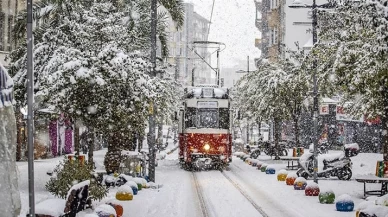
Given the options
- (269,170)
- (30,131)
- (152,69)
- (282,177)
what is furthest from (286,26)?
(30,131)

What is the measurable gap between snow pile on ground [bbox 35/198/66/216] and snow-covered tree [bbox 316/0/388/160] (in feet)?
21.1

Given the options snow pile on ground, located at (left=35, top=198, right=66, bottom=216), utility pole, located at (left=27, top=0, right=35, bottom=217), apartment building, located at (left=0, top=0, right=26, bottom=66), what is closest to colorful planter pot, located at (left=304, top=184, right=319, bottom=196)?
snow pile on ground, located at (left=35, top=198, right=66, bottom=216)

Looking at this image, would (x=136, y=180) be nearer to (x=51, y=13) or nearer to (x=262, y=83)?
(x=51, y=13)

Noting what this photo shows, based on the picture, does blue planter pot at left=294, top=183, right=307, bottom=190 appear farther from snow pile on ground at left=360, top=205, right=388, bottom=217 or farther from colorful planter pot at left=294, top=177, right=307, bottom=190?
snow pile on ground at left=360, top=205, right=388, bottom=217

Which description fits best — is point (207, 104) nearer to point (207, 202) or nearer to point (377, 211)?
point (207, 202)

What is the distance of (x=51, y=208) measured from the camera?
9.68m

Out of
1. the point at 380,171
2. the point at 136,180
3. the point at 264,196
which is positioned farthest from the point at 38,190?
the point at 380,171

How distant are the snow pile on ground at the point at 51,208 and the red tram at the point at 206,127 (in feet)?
58.5

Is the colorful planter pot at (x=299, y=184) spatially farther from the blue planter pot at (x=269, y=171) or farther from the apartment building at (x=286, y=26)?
the apartment building at (x=286, y=26)

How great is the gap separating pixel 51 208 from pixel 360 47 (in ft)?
27.5

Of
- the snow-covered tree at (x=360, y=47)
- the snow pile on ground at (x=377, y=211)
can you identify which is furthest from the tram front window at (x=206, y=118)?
the snow pile on ground at (x=377, y=211)

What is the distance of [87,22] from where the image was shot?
18.5 meters

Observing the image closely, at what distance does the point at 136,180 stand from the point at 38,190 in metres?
3.10

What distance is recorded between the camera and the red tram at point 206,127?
28.1 metres
